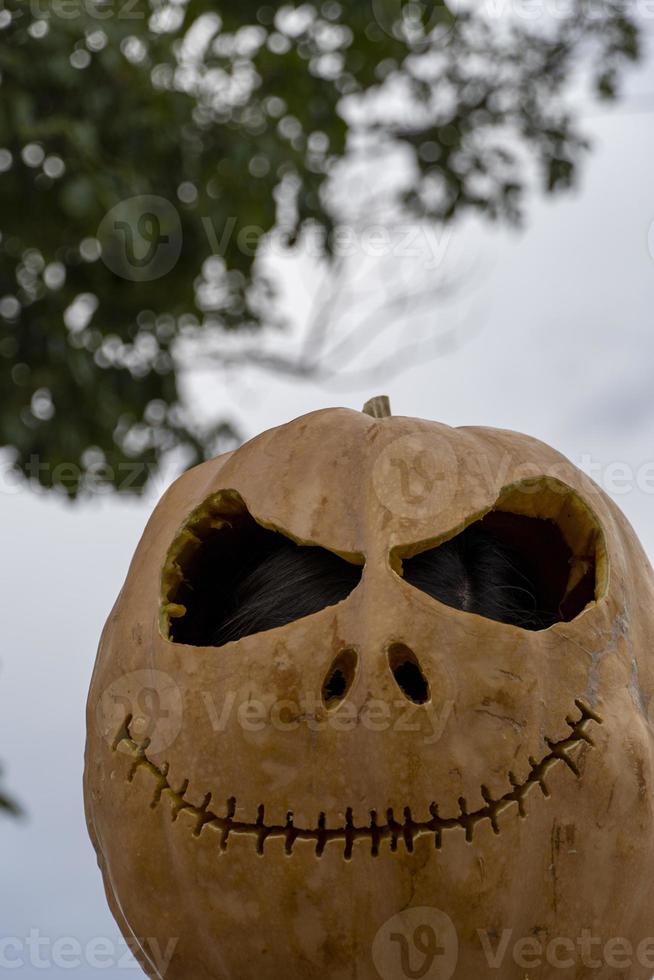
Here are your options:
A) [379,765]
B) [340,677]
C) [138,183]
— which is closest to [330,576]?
[340,677]

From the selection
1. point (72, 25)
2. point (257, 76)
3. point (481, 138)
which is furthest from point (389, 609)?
point (481, 138)

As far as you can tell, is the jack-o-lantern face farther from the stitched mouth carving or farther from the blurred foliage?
the blurred foliage

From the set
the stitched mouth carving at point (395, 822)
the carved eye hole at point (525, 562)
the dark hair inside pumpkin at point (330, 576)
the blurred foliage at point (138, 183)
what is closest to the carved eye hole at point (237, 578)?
the dark hair inside pumpkin at point (330, 576)

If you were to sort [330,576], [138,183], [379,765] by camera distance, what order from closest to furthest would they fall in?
[379,765] < [330,576] < [138,183]

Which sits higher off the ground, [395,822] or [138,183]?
[138,183]

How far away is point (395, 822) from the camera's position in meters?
1.46

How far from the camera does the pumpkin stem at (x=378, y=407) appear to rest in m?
2.03

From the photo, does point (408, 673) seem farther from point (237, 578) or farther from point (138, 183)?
point (138, 183)

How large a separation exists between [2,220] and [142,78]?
718 millimetres

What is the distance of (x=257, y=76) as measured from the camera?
4.86m

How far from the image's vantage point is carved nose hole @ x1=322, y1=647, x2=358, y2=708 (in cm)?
151

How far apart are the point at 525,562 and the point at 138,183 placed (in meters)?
2.46

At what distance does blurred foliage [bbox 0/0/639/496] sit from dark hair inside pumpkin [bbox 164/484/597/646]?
6.93 ft

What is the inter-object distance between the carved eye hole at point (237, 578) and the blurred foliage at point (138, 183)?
2101 millimetres
